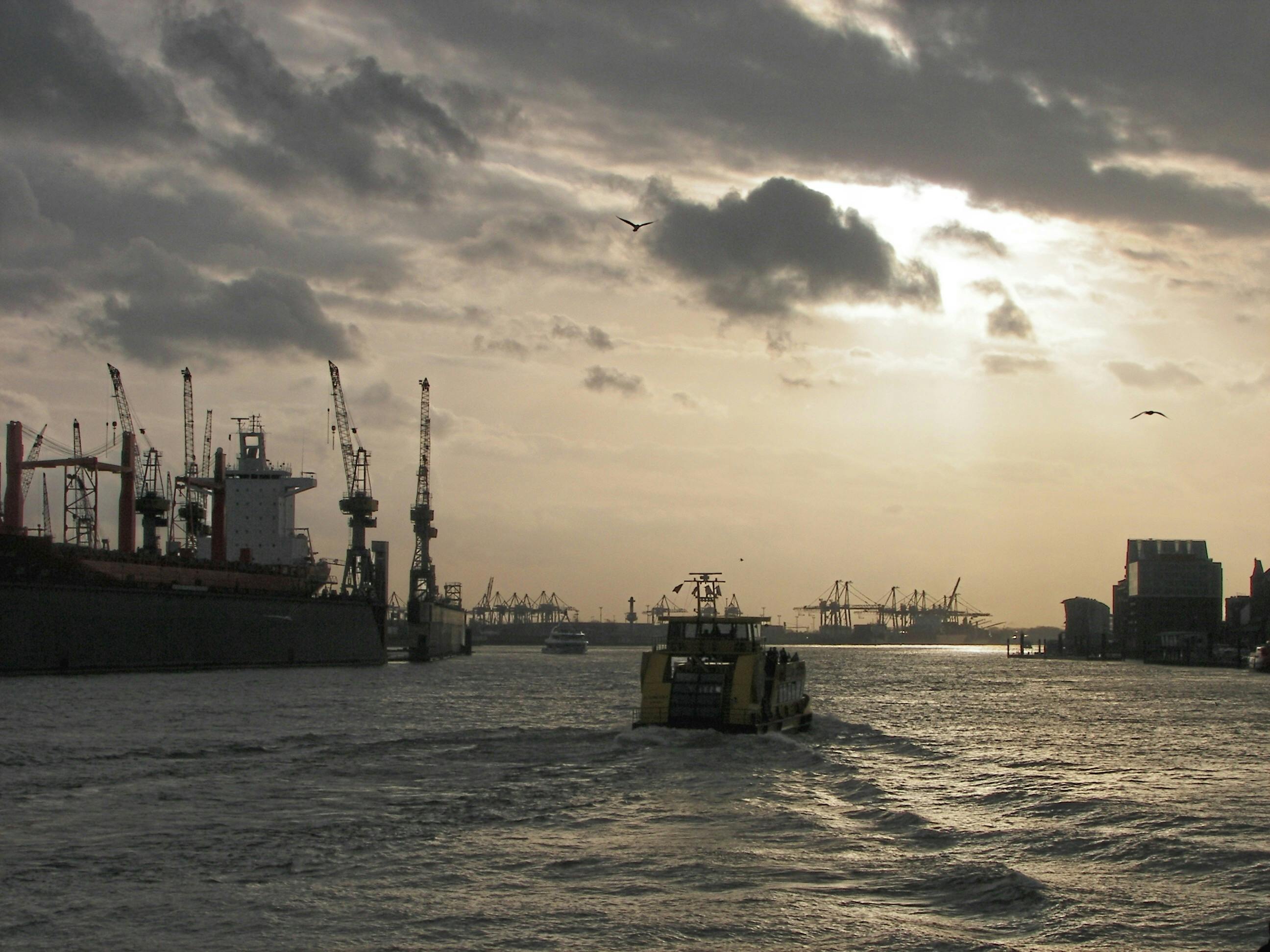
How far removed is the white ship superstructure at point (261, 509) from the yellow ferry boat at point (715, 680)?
348 feet

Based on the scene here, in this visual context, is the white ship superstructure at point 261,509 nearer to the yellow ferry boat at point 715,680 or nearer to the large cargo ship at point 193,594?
the large cargo ship at point 193,594

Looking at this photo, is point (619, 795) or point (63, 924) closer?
point (63, 924)

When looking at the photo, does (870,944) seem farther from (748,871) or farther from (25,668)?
(25,668)

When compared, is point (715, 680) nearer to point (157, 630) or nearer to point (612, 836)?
point (612, 836)

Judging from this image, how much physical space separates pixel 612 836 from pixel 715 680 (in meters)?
17.0

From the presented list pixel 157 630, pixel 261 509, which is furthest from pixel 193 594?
pixel 261 509

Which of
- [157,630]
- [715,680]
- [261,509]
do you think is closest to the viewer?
[715,680]

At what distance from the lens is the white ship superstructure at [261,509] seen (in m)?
146

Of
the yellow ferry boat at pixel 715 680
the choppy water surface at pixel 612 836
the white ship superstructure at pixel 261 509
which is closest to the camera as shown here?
the choppy water surface at pixel 612 836

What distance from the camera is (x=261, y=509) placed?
147 meters

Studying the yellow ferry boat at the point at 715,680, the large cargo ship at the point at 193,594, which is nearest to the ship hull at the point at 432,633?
the large cargo ship at the point at 193,594

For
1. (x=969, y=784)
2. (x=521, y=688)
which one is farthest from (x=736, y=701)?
(x=521, y=688)

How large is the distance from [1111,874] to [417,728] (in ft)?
107

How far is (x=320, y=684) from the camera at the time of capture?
8769 cm
